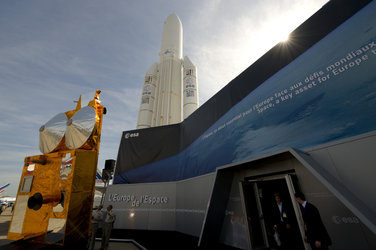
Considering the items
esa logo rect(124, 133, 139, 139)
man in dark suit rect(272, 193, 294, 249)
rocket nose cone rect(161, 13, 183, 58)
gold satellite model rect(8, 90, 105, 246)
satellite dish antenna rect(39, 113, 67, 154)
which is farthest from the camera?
rocket nose cone rect(161, 13, 183, 58)

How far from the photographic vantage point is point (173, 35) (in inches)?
860

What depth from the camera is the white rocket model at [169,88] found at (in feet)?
58.1

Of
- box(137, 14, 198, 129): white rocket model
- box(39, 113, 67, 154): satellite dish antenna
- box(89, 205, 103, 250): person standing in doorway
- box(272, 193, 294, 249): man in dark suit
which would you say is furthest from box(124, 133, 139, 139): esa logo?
box(272, 193, 294, 249): man in dark suit

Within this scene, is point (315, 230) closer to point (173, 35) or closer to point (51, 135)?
point (51, 135)

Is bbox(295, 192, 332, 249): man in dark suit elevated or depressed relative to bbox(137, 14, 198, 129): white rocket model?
depressed

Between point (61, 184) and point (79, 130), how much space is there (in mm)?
1247

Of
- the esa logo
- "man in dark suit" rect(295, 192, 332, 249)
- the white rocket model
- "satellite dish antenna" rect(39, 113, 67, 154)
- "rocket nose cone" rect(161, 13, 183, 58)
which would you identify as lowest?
"man in dark suit" rect(295, 192, 332, 249)

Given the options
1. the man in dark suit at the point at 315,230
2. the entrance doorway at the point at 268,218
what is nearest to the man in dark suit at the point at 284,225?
the entrance doorway at the point at 268,218

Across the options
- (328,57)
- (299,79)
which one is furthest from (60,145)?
(328,57)

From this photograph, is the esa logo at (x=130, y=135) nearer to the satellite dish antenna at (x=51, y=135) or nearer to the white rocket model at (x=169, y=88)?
the white rocket model at (x=169, y=88)

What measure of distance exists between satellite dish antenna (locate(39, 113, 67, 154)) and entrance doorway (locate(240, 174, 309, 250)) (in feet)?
17.9

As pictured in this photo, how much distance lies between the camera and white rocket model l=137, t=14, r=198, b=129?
697 inches

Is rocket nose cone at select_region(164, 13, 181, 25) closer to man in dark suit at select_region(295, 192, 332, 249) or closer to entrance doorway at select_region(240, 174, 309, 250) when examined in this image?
entrance doorway at select_region(240, 174, 309, 250)

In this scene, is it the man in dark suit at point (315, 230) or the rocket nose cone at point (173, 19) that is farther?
the rocket nose cone at point (173, 19)
